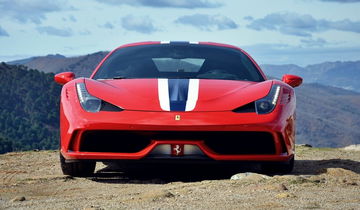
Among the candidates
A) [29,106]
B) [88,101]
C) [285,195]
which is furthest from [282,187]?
[29,106]

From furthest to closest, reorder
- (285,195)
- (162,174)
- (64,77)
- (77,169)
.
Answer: (64,77) < (162,174) < (77,169) < (285,195)

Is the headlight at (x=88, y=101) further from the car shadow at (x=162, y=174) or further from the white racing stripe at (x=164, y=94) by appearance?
the car shadow at (x=162, y=174)

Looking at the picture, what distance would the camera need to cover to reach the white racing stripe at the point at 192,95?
5.35 meters

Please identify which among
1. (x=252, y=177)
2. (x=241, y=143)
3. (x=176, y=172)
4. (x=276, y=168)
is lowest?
(x=176, y=172)

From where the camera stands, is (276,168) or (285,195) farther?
(276,168)

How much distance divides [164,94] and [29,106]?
165193mm

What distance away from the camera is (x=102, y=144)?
542 centimetres

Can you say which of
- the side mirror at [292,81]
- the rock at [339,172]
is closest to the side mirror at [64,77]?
the side mirror at [292,81]

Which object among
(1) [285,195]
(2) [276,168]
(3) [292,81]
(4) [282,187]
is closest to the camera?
(1) [285,195]

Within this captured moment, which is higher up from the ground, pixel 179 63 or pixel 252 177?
pixel 179 63

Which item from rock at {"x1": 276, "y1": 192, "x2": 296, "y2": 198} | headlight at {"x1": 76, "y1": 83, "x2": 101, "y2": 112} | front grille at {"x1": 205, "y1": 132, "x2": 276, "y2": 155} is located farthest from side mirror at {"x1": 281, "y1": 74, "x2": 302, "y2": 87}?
rock at {"x1": 276, "y1": 192, "x2": 296, "y2": 198}

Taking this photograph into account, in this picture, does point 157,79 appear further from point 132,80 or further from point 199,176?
point 199,176

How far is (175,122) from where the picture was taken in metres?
5.20

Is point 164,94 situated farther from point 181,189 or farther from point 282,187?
point 282,187
